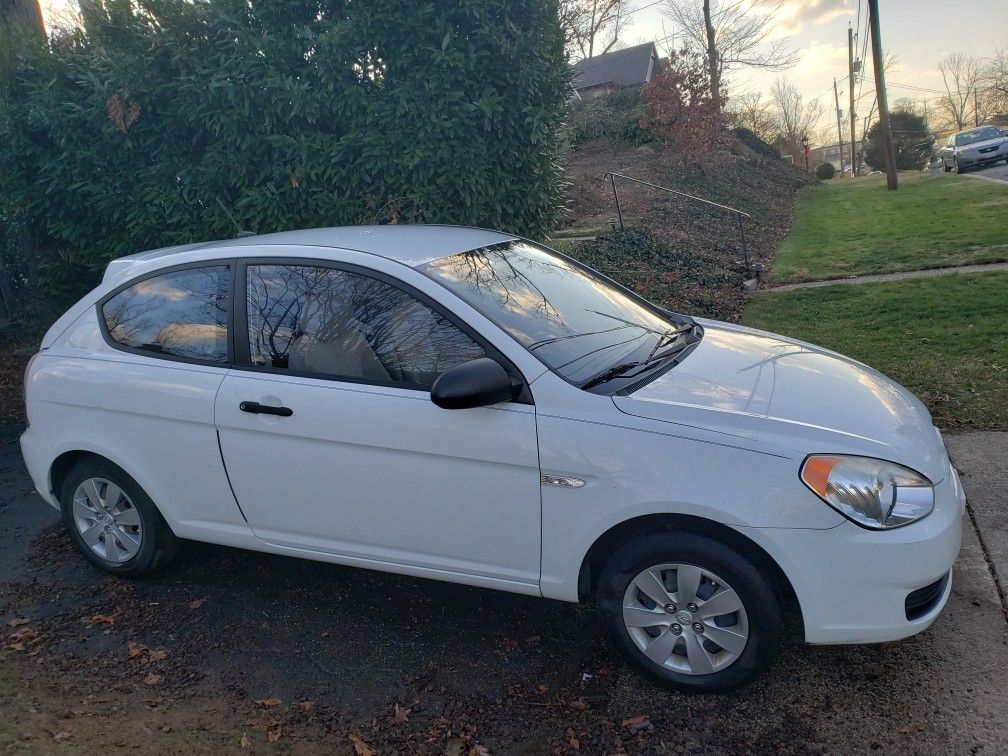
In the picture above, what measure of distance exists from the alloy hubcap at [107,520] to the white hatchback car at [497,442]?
12 millimetres

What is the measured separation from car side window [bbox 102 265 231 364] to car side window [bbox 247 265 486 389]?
0.19 m

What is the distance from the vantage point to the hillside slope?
1098 centimetres

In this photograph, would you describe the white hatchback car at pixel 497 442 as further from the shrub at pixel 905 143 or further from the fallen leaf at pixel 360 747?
the shrub at pixel 905 143

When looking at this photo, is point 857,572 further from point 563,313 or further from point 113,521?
point 113,521

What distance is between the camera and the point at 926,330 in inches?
311

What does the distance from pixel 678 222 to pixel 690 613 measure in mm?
14062

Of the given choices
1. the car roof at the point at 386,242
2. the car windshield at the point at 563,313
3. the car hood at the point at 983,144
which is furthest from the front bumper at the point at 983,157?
the car roof at the point at 386,242

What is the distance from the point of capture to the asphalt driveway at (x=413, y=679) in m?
3.11

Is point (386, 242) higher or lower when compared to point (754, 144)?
lower

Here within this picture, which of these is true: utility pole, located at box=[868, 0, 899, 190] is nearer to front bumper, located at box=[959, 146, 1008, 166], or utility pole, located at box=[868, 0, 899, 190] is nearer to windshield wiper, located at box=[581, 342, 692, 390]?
front bumper, located at box=[959, 146, 1008, 166]

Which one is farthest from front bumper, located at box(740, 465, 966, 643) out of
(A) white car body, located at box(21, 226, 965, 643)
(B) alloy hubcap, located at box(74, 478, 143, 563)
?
(B) alloy hubcap, located at box(74, 478, 143, 563)

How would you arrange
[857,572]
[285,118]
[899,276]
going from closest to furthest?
[857,572] < [285,118] < [899,276]

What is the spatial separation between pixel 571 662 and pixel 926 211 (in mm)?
17279

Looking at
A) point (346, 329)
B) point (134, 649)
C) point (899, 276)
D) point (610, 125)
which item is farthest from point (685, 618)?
point (610, 125)
